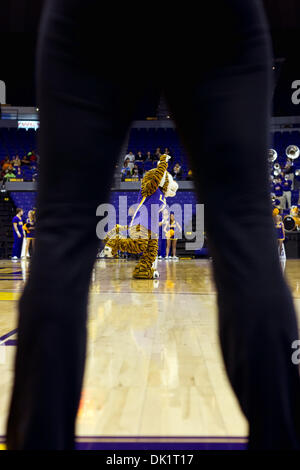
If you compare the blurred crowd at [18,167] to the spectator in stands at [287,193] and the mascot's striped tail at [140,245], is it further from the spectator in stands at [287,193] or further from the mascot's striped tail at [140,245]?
the mascot's striped tail at [140,245]

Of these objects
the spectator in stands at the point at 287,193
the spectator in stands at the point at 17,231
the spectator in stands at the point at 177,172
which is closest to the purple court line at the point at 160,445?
the spectator in stands at the point at 17,231

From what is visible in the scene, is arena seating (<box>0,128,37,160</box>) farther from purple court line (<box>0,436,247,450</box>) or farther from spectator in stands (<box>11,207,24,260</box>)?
purple court line (<box>0,436,247,450</box>)

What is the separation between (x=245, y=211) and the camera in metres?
0.55

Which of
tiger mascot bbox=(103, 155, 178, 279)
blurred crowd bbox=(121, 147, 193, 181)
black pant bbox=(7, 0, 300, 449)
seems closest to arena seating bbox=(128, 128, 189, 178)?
blurred crowd bbox=(121, 147, 193, 181)

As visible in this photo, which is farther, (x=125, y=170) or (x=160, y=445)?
(x=125, y=170)

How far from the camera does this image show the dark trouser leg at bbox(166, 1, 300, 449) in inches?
20.4

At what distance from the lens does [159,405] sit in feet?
3.45

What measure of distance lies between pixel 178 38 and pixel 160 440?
2.43 ft

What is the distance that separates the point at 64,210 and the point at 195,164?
186 millimetres

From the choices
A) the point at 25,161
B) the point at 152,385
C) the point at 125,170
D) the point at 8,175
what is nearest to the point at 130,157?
the point at 125,170

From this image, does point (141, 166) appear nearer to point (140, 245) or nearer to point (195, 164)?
point (140, 245)

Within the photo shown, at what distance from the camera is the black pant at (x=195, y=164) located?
519mm

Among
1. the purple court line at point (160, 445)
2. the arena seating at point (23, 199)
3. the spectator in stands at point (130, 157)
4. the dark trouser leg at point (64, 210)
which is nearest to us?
the dark trouser leg at point (64, 210)
